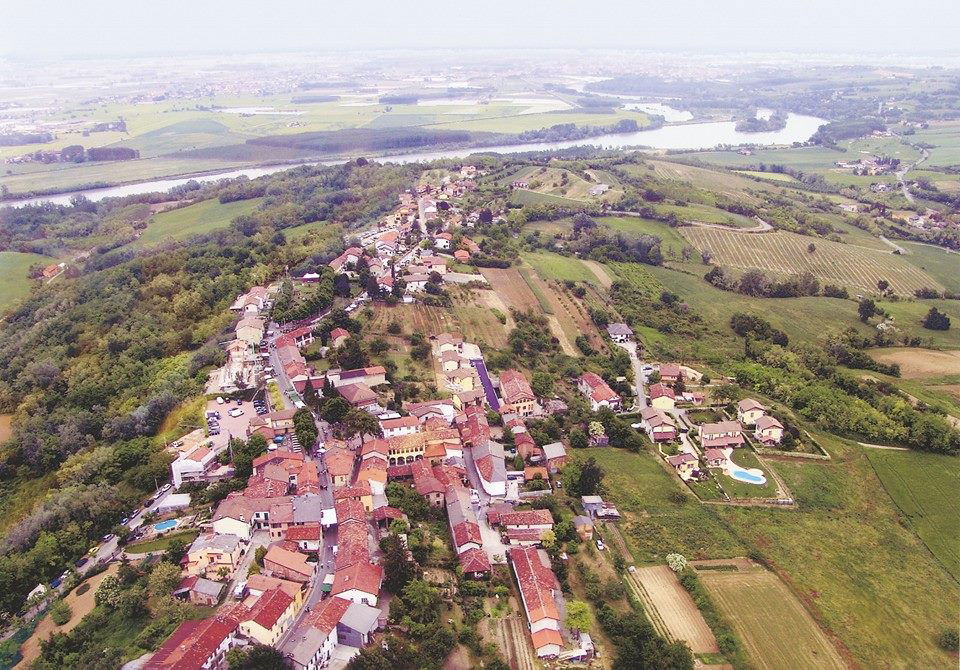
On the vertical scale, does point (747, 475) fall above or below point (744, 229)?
below

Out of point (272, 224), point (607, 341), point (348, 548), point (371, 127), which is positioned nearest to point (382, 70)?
point (371, 127)

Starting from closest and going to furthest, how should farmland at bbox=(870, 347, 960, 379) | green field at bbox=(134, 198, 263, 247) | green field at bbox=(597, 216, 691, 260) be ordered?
farmland at bbox=(870, 347, 960, 379) < green field at bbox=(597, 216, 691, 260) < green field at bbox=(134, 198, 263, 247)

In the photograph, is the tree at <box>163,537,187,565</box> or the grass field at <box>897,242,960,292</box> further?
the grass field at <box>897,242,960,292</box>

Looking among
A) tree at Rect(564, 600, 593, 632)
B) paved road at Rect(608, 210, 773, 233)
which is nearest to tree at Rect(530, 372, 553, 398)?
tree at Rect(564, 600, 593, 632)

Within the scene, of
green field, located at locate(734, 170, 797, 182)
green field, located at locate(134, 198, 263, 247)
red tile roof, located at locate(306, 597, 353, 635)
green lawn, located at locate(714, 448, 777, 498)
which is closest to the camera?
red tile roof, located at locate(306, 597, 353, 635)

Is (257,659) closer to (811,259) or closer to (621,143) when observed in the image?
(811,259)

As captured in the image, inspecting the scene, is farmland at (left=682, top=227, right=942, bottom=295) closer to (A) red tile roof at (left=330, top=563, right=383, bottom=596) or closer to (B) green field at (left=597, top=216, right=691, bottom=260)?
(B) green field at (left=597, top=216, right=691, bottom=260)

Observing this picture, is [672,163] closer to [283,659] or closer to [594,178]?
[594,178]

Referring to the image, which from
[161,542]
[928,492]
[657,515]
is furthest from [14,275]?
[928,492]
